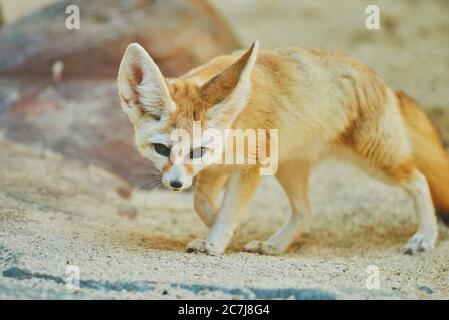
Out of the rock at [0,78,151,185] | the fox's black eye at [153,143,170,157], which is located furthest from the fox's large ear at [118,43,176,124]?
the rock at [0,78,151,185]

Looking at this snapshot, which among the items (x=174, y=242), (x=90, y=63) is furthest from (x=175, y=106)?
(x=90, y=63)

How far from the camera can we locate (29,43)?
21.3ft

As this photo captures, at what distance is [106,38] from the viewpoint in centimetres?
644

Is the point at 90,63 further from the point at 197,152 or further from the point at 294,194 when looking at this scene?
the point at 197,152

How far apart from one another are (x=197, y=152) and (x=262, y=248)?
1.12 meters

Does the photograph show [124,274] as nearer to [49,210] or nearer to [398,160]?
[49,210]

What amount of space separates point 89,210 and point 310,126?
1.62 m

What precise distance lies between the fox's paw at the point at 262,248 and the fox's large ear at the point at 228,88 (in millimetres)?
1027

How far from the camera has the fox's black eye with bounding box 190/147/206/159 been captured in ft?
11.9

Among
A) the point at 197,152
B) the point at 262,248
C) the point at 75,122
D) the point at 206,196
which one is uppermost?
the point at 75,122

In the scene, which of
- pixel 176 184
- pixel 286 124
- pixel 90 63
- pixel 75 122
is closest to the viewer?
pixel 176 184

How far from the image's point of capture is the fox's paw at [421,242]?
14.6ft

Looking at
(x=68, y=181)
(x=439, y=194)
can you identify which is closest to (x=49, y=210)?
(x=68, y=181)
